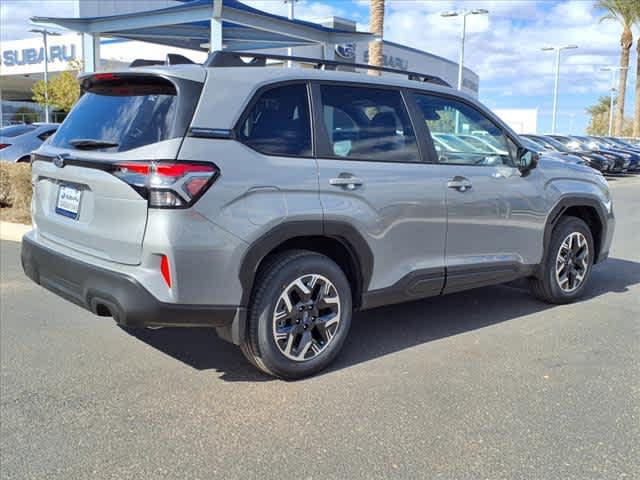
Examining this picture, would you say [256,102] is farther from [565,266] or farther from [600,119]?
[600,119]

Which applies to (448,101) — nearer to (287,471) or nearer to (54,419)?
(287,471)

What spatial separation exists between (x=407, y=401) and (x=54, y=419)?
2.04 m

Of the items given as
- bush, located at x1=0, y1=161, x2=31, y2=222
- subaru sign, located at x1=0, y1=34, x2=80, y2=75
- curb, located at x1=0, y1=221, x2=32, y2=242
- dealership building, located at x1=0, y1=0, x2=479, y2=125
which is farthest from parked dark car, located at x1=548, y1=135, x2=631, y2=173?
subaru sign, located at x1=0, y1=34, x2=80, y2=75

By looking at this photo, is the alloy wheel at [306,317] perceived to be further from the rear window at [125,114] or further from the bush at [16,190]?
the bush at [16,190]

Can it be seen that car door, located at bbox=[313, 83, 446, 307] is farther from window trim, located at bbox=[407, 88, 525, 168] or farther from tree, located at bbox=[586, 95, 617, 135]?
tree, located at bbox=[586, 95, 617, 135]

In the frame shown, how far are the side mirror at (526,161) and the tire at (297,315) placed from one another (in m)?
2.00

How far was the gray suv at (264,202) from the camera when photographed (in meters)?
3.58

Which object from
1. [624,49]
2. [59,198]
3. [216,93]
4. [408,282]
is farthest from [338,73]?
[624,49]

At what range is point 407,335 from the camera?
5.15m

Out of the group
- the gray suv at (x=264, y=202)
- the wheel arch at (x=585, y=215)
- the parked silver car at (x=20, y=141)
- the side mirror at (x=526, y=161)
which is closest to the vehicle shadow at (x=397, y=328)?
the gray suv at (x=264, y=202)

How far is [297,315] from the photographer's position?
13.4ft

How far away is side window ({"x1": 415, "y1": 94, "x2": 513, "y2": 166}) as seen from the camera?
4867 millimetres

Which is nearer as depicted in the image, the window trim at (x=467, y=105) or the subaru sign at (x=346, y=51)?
the window trim at (x=467, y=105)

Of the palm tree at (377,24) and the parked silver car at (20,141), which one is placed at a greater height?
the palm tree at (377,24)
